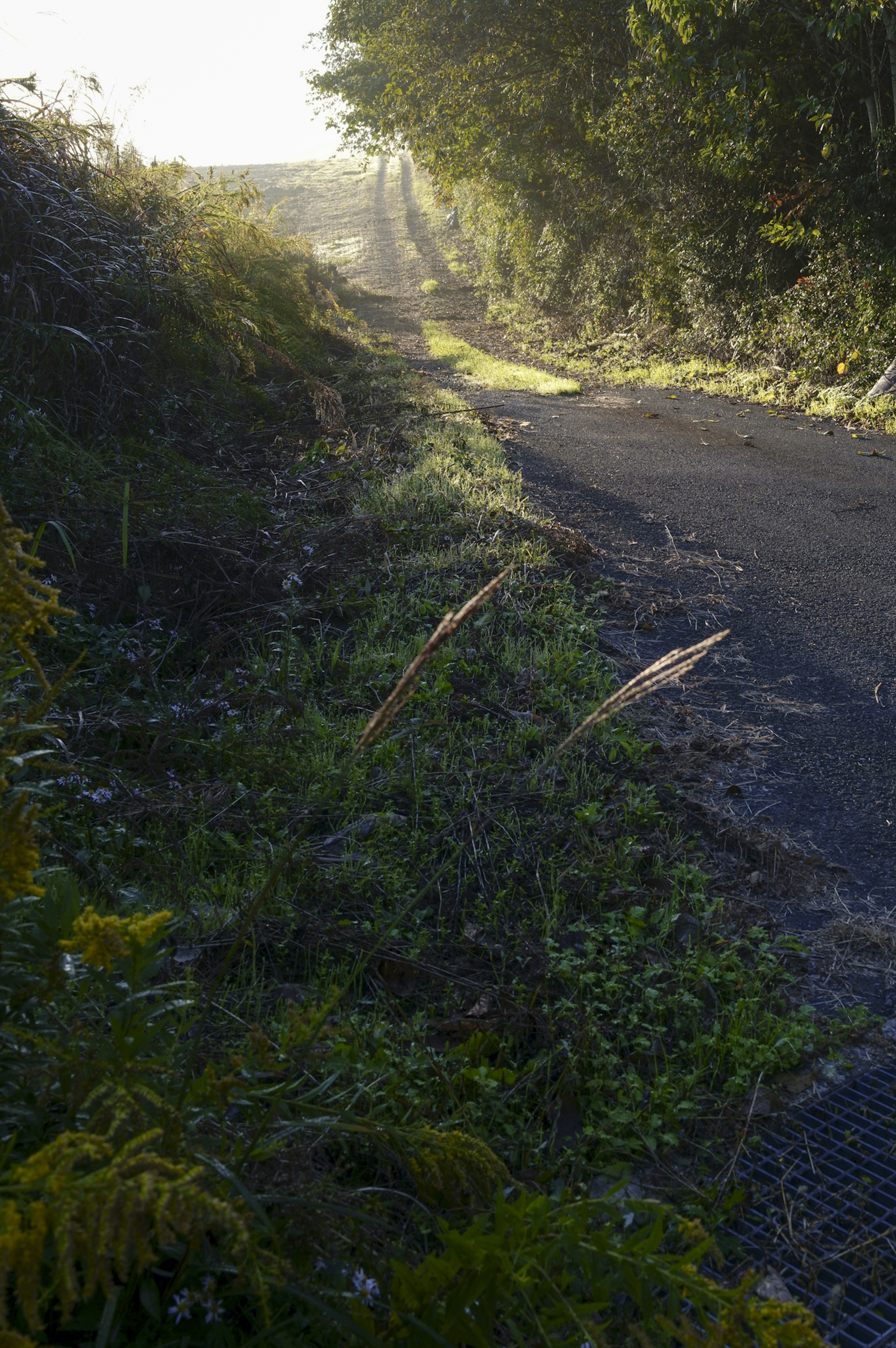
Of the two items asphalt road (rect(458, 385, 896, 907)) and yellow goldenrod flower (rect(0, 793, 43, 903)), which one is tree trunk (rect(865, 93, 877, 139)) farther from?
yellow goldenrod flower (rect(0, 793, 43, 903))

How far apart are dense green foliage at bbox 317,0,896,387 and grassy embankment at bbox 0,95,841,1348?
23.4 feet

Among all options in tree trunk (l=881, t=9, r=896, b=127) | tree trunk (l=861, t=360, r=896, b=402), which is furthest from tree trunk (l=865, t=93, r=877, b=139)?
tree trunk (l=861, t=360, r=896, b=402)

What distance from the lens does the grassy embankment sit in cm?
121

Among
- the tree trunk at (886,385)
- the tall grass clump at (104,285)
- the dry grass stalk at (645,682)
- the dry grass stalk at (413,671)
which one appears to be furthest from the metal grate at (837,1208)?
the tree trunk at (886,385)

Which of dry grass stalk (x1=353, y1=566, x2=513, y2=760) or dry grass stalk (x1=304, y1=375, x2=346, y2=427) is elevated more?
dry grass stalk (x1=304, y1=375, x2=346, y2=427)

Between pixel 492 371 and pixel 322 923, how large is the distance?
10.9m

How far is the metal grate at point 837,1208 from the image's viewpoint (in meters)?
1.78

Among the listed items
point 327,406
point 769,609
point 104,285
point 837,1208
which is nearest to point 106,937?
point 837,1208

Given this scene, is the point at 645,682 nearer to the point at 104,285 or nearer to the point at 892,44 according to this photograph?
the point at 104,285

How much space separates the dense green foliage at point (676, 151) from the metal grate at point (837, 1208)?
996 centimetres

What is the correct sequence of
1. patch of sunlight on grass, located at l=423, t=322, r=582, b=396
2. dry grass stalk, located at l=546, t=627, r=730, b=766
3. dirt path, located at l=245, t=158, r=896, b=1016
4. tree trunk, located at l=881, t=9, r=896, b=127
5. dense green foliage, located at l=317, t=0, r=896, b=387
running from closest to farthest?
dry grass stalk, located at l=546, t=627, r=730, b=766 → dirt path, located at l=245, t=158, r=896, b=1016 → tree trunk, located at l=881, t=9, r=896, b=127 → dense green foliage, located at l=317, t=0, r=896, b=387 → patch of sunlight on grass, located at l=423, t=322, r=582, b=396

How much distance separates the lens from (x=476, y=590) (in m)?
4.58

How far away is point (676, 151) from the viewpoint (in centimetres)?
1322

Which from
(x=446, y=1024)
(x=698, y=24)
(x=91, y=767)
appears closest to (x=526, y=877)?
(x=446, y=1024)
